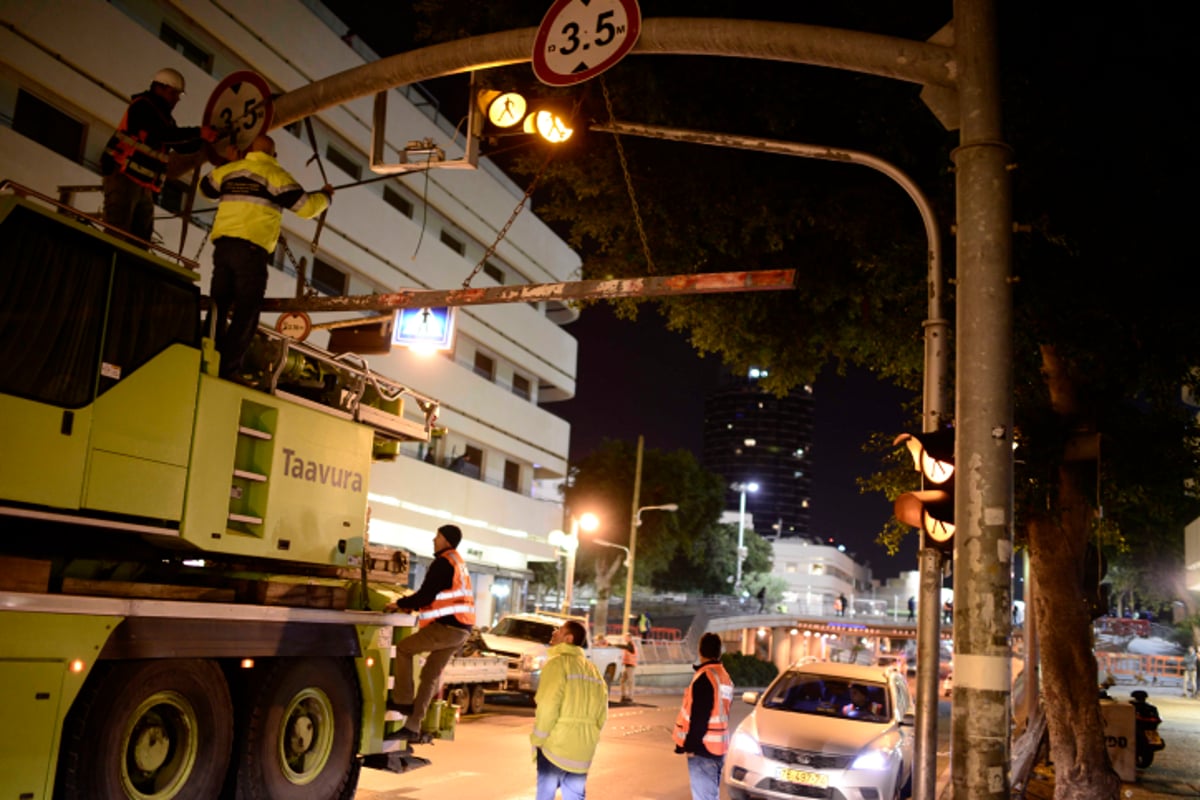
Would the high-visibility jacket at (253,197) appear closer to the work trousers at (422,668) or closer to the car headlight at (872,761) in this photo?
the work trousers at (422,668)

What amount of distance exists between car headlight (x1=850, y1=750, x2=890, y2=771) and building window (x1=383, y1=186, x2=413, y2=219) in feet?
94.9

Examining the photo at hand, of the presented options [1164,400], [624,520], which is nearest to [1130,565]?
[624,520]

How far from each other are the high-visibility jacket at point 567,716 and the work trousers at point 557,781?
0.23 feet

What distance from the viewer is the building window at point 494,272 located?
4341 centimetres

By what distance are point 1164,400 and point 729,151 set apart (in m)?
6.31

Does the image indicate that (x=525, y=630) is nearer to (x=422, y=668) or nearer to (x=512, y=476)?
(x=422, y=668)

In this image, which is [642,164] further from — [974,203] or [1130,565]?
[1130,565]

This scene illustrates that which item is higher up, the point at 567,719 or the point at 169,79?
the point at 169,79

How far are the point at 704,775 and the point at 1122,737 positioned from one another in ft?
36.3

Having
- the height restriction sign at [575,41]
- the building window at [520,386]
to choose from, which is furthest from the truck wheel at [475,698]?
the building window at [520,386]

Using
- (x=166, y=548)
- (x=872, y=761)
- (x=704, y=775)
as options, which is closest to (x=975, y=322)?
(x=704, y=775)

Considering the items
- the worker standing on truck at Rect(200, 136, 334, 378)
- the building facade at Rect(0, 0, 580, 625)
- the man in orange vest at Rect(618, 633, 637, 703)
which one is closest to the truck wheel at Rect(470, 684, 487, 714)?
the building facade at Rect(0, 0, 580, 625)

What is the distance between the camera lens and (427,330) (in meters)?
16.9

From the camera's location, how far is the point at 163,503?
697cm
